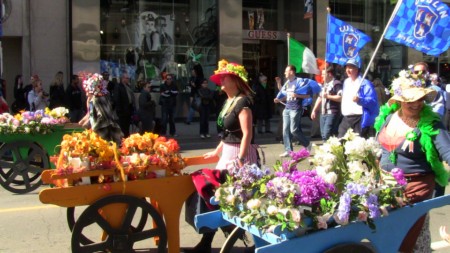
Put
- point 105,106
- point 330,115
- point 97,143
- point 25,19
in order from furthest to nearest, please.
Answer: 1. point 25,19
2. point 330,115
3. point 105,106
4. point 97,143

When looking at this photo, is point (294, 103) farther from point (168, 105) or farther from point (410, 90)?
point (410, 90)

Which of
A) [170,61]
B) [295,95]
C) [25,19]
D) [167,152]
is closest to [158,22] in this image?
[170,61]

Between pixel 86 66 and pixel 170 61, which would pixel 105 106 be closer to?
pixel 86 66

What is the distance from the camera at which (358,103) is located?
845cm

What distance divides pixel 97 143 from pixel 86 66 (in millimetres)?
13305

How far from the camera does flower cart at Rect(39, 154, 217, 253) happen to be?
454cm

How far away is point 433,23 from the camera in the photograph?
276 inches

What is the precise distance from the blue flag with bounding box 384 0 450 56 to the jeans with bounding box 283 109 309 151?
380 cm

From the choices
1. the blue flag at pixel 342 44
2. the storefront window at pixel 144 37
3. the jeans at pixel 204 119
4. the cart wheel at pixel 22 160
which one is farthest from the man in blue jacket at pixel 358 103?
the storefront window at pixel 144 37

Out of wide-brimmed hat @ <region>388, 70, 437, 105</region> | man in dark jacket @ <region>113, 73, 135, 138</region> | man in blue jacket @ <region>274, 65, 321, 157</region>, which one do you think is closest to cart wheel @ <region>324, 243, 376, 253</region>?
wide-brimmed hat @ <region>388, 70, 437, 105</region>

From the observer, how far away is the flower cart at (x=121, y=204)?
4.54 meters

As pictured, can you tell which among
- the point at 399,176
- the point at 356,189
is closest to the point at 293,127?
the point at 399,176

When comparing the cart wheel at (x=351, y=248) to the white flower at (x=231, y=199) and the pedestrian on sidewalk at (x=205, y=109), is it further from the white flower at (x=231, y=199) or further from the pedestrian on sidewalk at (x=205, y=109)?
the pedestrian on sidewalk at (x=205, y=109)

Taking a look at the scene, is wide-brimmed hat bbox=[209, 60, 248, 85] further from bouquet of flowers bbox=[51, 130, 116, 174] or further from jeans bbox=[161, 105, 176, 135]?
jeans bbox=[161, 105, 176, 135]
